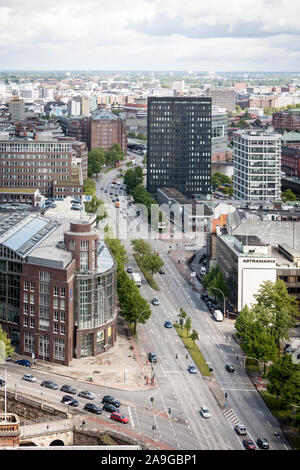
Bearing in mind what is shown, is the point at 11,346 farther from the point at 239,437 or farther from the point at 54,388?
the point at 239,437

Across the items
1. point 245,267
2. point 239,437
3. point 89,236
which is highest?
point 89,236

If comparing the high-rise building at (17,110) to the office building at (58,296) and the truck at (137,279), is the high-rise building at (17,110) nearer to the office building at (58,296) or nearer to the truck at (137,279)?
the truck at (137,279)

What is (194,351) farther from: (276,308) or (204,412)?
(204,412)

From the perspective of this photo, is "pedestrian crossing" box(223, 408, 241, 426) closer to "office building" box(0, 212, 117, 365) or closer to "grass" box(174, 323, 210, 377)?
"grass" box(174, 323, 210, 377)

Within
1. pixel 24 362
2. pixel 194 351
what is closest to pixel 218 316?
Result: pixel 194 351

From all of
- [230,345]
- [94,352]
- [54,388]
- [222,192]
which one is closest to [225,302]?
[230,345]

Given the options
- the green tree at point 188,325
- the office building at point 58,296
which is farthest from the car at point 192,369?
the office building at point 58,296
